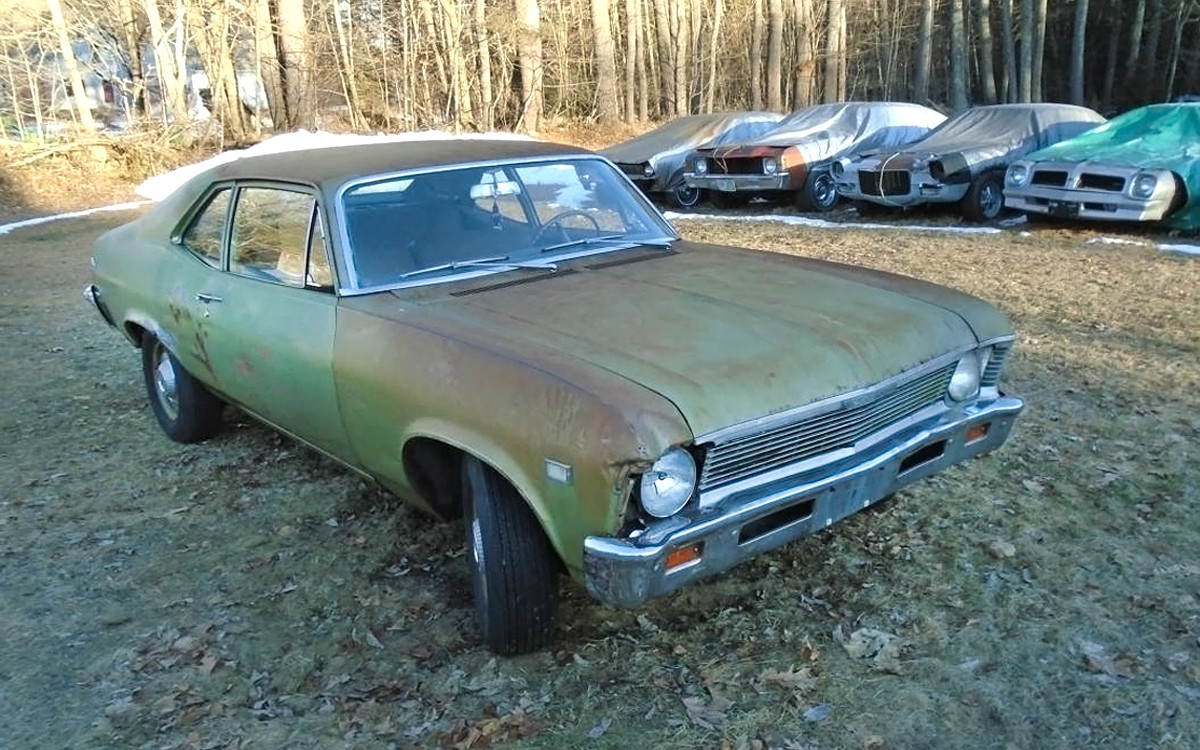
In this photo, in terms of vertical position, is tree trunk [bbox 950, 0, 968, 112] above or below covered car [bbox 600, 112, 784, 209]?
above

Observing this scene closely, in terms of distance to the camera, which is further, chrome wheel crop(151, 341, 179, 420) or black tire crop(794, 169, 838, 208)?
black tire crop(794, 169, 838, 208)

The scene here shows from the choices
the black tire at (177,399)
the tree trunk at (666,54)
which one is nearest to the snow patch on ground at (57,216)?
the black tire at (177,399)

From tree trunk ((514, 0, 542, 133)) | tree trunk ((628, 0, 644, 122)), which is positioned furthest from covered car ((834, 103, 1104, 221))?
tree trunk ((628, 0, 644, 122))

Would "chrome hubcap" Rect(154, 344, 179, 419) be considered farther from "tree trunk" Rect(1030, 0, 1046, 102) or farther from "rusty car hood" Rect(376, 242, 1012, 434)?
"tree trunk" Rect(1030, 0, 1046, 102)

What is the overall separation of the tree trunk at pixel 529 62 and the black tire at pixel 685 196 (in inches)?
446

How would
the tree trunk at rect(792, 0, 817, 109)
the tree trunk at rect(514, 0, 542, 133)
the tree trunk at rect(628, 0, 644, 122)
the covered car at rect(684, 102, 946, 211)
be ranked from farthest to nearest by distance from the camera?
the tree trunk at rect(628, 0, 644, 122), the tree trunk at rect(792, 0, 817, 109), the tree trunk at rect(514, 0, 542, 133), the covered car at rect(684, 102, 946, 211)

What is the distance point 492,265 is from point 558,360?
106 centimetres

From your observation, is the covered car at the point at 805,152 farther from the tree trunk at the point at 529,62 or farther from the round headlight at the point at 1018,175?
the tree trunk at the point at 529,62

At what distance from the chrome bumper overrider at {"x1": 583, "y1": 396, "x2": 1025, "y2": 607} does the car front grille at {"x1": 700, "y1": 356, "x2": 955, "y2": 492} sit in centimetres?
7

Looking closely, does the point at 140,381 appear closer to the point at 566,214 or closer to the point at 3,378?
the point at 3,378

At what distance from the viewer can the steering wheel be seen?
3982 millimetres

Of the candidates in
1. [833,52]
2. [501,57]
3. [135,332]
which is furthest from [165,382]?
[833,52]

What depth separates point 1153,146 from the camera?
1003 centimetres

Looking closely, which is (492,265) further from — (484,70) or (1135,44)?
(1135,44)
